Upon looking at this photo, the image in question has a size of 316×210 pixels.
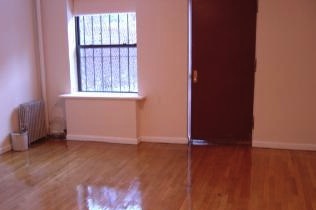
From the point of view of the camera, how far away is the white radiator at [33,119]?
5.01 meters

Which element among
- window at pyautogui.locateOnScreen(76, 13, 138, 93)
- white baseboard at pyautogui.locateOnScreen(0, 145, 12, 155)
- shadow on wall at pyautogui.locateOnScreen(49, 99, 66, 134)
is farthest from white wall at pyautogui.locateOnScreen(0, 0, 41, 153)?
window at pyautogui.locateOnScreen(76, 13, 138, 93)

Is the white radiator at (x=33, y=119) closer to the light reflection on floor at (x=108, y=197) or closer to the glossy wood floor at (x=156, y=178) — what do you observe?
the glossy wood floor at (x=156, y=178)

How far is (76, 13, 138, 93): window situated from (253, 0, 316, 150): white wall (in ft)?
6.44

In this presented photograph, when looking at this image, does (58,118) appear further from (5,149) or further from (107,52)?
(107,52)

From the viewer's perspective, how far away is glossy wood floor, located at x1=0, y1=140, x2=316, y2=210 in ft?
10.2

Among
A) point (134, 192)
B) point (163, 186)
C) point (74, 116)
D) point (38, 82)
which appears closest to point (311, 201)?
point (163, 186)

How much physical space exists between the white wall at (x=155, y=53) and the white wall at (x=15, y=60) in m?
0.30

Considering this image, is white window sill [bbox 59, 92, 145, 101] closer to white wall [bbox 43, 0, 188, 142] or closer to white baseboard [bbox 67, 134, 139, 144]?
white wall [bbox 43, 0, 188, 142]

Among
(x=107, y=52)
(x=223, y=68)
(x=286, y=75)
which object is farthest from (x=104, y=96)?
(x=286, y=75)

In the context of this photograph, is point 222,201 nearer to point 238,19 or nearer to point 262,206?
point 262,206

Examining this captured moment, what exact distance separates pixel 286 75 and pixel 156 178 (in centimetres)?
234

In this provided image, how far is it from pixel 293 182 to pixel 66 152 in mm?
2990

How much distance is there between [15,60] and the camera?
193 inches

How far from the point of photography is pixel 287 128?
4.71 meters
